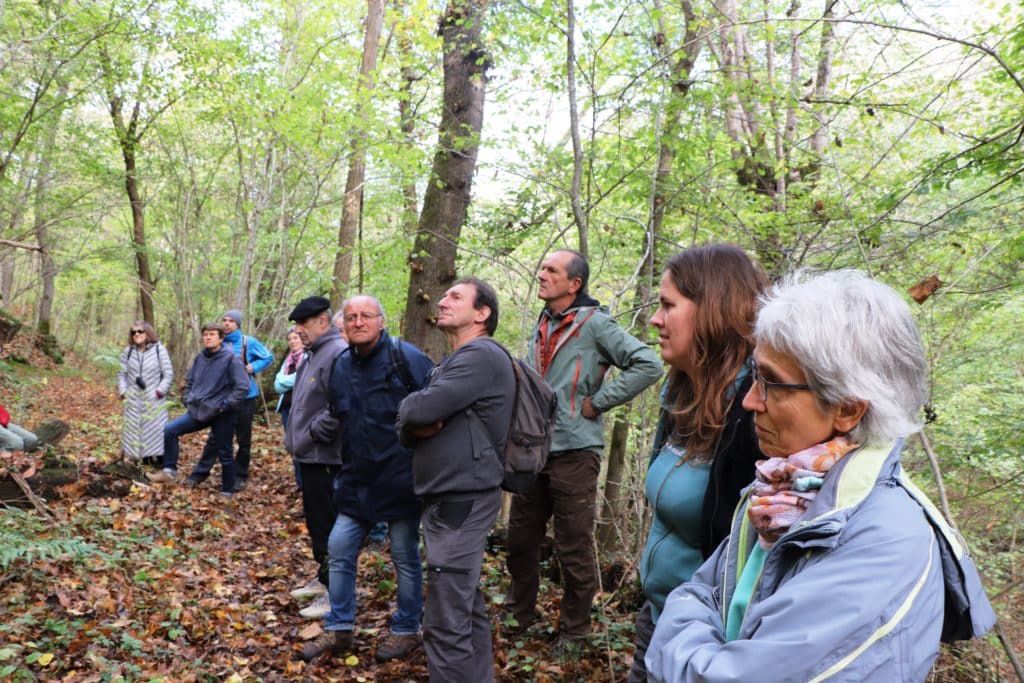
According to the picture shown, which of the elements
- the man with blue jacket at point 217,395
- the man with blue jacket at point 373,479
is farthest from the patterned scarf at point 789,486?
the man with blue jacket at point 217,395

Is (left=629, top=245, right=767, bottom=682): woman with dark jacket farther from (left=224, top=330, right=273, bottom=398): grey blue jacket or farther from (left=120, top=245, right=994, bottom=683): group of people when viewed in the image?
(left=224, top=330, right=273, bottom=398): grey blue jacket

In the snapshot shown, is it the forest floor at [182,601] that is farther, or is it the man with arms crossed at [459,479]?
the forest floor at [182,601]

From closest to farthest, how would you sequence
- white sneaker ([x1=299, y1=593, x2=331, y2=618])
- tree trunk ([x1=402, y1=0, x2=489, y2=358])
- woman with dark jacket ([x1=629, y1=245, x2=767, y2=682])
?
woman with dark jacket ([x1=629, y1=245, x2=767, y2=682]), white sneaker ([x1=299, y1=593, x2=331, y2=618]), tree trunk ([x1=402, y1=0, x2=489, y2=358])

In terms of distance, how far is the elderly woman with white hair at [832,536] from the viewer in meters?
1.06

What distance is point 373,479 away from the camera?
12.5 ft

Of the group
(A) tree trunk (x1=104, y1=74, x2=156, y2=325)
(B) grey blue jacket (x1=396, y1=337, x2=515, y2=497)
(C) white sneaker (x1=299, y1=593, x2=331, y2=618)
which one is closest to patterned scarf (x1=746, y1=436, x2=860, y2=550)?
(B) grey blue jacket (x1=396, y1=337, x2=515, y2=497)

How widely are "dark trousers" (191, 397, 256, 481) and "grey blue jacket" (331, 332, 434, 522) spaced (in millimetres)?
3934

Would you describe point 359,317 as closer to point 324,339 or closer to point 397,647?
point 324,339

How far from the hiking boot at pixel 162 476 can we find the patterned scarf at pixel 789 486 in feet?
23.9

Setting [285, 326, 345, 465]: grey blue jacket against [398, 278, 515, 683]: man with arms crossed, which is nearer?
[398, 278, 515, 683]: man with arms crossed

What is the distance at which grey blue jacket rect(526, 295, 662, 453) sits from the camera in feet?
12.4

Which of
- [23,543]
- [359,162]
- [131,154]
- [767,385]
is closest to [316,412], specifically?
[23,543]

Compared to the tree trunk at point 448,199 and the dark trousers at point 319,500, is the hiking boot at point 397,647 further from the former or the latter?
the tree trunk at point 448,199

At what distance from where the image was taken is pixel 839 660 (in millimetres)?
1045
